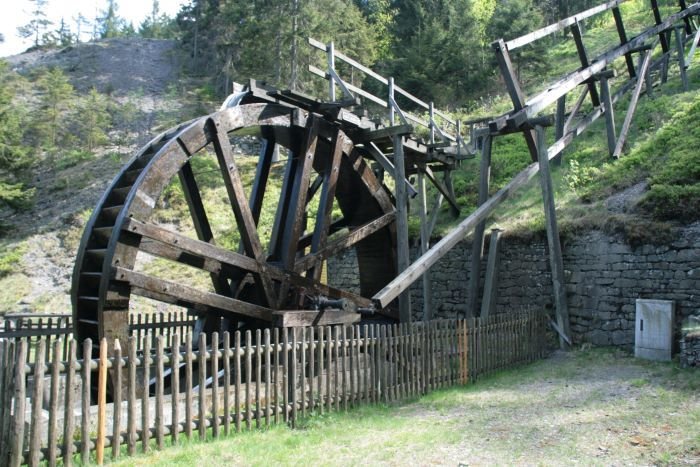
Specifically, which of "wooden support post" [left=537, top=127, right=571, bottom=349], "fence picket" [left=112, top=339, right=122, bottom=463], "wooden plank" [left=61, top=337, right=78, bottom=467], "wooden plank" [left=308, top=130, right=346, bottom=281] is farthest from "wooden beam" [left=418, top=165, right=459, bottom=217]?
"wooden plank" [left=61, top=337, right=78, bottom=467]

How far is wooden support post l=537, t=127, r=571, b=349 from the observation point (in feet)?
34.7

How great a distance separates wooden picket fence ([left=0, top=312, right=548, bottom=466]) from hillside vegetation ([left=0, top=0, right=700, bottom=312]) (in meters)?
4.09

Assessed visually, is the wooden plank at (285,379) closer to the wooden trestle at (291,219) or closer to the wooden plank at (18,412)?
the wooden trestle at (291,219)

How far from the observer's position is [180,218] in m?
22.8

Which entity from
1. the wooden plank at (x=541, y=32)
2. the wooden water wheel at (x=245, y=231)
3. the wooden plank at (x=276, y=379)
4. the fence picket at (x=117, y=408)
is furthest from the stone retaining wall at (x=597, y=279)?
the fence picket at (x=117, y=408)

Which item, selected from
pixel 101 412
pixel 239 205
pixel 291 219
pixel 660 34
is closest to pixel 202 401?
pixel 101 412

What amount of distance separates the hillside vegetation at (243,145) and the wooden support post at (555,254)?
535 mm

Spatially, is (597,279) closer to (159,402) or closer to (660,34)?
(159,402)

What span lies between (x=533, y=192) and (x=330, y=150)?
6.20 metres

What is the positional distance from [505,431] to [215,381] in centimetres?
293

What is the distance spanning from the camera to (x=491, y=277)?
1141 cm

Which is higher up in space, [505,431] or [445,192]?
[445,192]

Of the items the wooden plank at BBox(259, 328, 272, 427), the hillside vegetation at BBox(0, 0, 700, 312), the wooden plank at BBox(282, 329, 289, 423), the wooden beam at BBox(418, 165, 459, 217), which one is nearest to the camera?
the wooden plank at BBox(259, 328, 272, 427)

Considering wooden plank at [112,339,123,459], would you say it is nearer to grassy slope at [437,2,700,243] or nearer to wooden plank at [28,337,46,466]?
wooden plank at [28,337,46,466]
